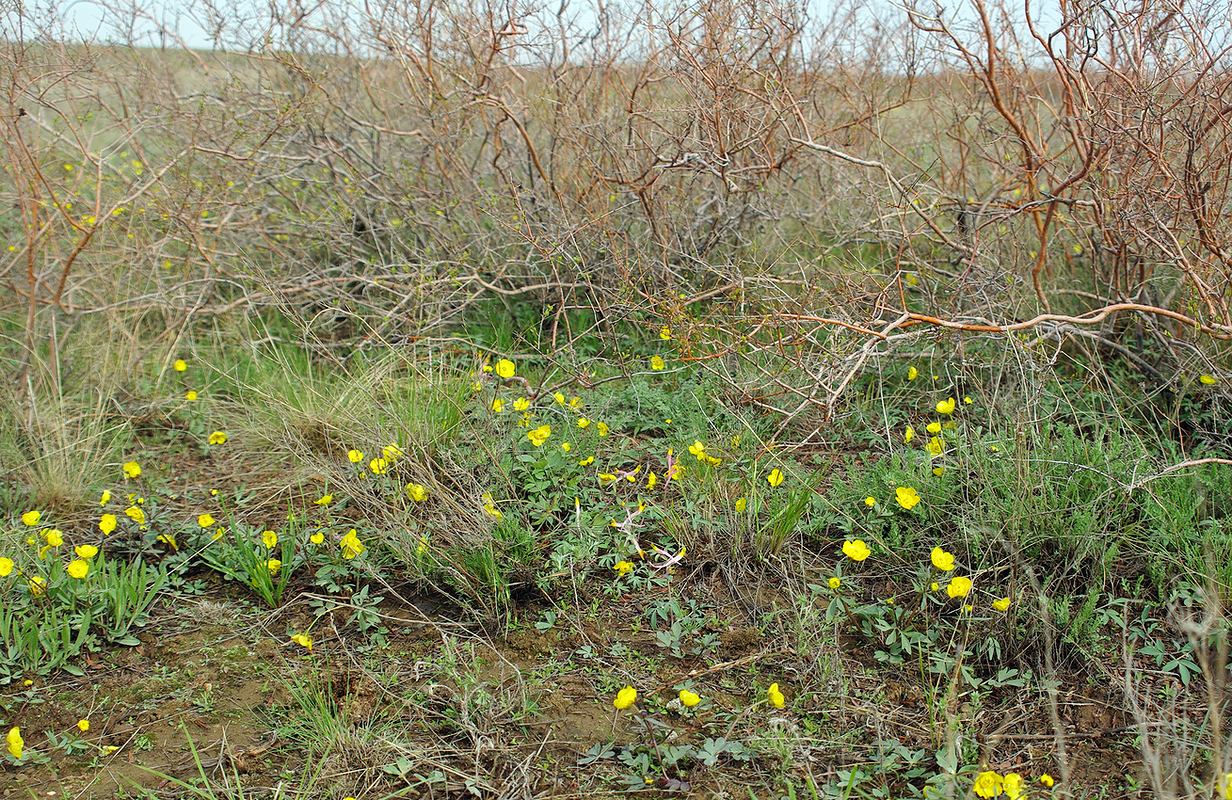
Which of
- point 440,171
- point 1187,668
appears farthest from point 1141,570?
point 440,171

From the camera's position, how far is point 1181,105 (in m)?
3.12

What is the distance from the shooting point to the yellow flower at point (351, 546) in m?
2.74

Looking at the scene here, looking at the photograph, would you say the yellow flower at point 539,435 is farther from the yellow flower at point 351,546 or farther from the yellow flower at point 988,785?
the yellow flower at point 988,785

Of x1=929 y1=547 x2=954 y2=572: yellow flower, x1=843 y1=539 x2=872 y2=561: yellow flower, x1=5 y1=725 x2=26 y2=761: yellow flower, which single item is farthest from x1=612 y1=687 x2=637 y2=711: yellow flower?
x1=5 y1=725 x2=26 y2=761: yellow flower

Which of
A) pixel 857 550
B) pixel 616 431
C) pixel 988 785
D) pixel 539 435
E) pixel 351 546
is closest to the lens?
pixel 988 785

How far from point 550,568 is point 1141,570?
153 cm

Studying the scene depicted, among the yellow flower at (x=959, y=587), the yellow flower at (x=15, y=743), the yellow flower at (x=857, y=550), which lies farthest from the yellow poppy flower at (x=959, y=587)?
the yellow flower at (x=15, y=743)

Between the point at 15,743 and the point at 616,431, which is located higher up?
the point at 616,431

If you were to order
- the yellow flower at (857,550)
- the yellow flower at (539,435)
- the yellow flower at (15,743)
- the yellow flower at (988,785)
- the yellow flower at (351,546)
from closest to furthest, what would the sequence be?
the yellow flower at (988,785), the yellow flower at (15,743), the yellow flower at (857,550), the yellow flower at (351,546), the yellow flower at (539,435)

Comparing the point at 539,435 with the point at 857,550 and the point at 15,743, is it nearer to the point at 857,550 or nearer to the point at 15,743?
the point at 857,550

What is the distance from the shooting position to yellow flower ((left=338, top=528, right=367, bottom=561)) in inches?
108

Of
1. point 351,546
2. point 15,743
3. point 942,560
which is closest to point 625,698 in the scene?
point 942,560

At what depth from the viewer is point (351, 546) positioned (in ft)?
9.01

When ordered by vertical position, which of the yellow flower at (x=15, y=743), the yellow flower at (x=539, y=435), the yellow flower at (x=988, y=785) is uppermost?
the yellow flower at (x=539, y=435)
